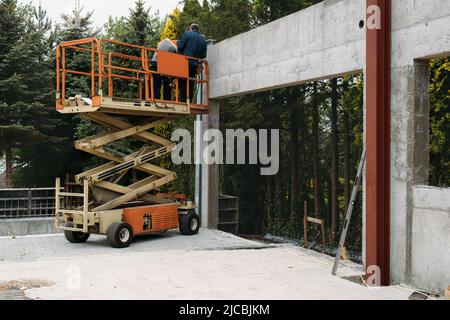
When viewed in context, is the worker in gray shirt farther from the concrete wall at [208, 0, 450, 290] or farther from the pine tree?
the pine tree

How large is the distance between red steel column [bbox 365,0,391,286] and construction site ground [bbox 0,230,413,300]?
20.4 inches

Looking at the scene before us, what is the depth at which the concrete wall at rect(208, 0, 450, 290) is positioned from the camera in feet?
25.2

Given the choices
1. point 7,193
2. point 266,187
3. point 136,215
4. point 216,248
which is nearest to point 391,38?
point 216,248

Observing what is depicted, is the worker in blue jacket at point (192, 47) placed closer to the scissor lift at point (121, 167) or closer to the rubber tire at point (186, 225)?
the scissor lift at point (121, 167)

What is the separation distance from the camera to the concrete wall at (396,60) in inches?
302

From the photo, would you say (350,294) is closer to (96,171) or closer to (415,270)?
(415,270)

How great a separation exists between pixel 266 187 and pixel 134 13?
10.1m

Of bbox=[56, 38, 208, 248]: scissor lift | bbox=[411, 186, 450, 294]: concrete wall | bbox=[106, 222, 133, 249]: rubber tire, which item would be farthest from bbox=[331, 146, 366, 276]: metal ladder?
bbox=[56, 38, 208, 248]: scissor lift

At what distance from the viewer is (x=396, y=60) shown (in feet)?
26.5

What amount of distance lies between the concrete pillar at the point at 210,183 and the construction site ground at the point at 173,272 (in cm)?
189

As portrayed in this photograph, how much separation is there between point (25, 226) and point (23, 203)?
2.99 ft

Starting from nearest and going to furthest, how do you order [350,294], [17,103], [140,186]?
[350,294] < [140,186] < [17,103]

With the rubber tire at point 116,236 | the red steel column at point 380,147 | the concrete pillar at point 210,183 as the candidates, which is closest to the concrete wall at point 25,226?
Answer: the concrete pillar at point 210,183

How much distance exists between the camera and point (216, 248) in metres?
11.2
